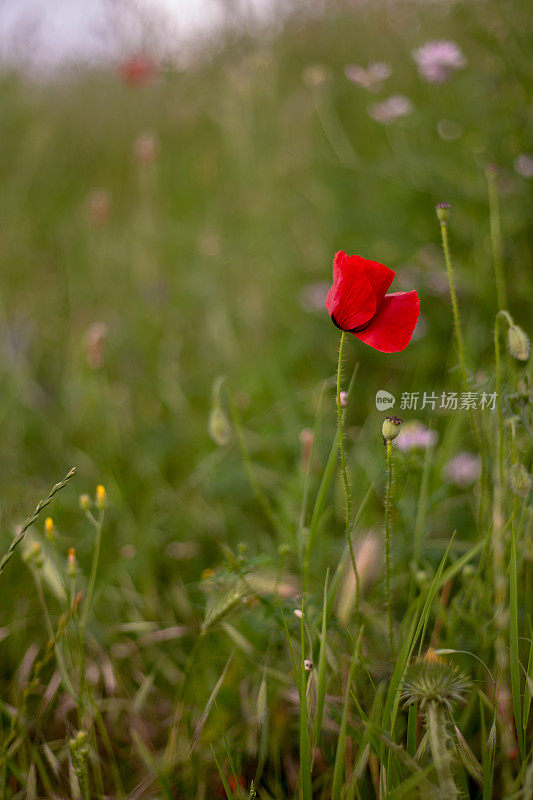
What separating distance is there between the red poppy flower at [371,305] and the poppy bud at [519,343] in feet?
0.61

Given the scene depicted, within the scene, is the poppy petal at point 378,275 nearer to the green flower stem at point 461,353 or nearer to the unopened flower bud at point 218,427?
the green flower stem at point 461,353

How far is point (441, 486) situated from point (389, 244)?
1.02 metres

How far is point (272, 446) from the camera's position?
1.66 metres

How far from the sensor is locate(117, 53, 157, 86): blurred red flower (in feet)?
9.39

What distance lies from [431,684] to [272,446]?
0.98 m

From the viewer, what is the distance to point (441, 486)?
1.29m

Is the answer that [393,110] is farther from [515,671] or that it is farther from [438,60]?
[515,671]

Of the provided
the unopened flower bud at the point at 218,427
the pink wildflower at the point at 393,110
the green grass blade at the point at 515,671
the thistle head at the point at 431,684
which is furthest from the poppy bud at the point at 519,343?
the pink wildflower at the point at 393,110

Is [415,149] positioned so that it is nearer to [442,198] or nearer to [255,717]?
[442,198]

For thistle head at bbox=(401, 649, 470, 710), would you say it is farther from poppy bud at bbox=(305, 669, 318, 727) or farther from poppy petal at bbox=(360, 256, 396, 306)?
poppy petal at bbox=(360, 256, 396, 306)

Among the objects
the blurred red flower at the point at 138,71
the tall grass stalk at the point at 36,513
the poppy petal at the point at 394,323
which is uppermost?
the blurred red flower at the point at 138,71

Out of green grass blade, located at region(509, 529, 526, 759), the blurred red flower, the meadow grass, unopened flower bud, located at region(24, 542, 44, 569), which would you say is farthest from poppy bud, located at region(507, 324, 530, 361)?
the blurred red flower

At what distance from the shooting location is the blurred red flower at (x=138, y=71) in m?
2.86

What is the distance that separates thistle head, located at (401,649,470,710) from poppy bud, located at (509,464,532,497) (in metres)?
0.25
